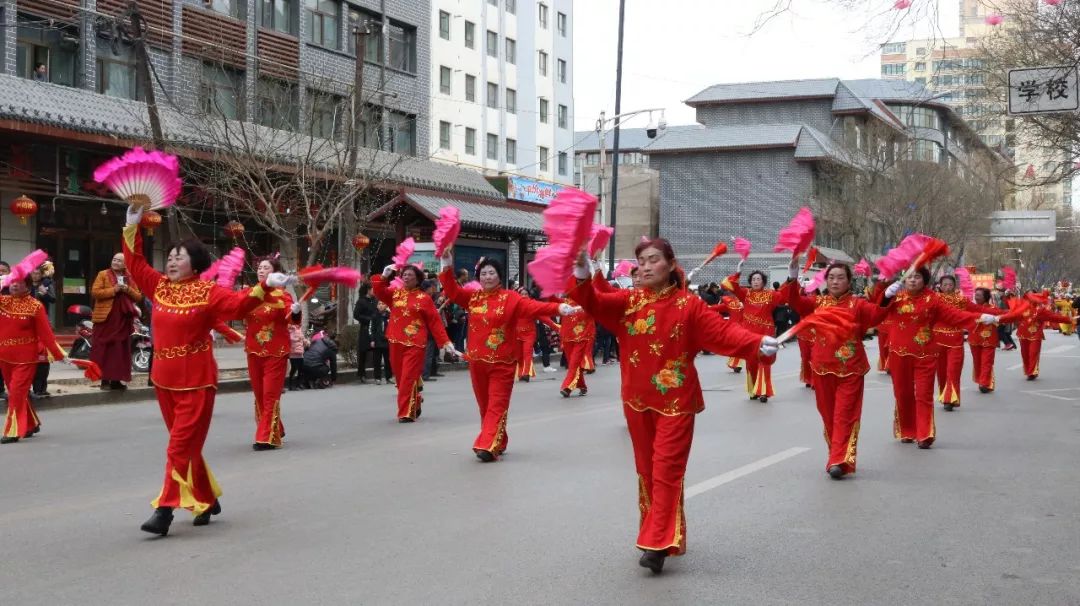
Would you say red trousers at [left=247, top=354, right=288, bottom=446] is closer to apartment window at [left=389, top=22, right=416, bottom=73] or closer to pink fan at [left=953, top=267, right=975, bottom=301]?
pink fan at [left=953, top=267, right=975, bottom=301]

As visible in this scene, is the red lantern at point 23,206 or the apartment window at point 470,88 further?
the apartment window at point 470,88

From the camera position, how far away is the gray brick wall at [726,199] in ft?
168

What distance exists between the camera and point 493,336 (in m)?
9.88

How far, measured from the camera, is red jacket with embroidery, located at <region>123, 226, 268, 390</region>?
6.54 meters

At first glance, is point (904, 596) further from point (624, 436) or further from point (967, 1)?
point (967, 1)

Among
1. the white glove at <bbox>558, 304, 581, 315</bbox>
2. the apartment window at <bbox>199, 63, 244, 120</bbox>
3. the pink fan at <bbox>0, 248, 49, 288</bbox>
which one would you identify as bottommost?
the white glove at <bbox>558, 304, 581, 315</bbox>

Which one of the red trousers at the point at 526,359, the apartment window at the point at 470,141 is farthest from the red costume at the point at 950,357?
the apartment window at the point at 470,141

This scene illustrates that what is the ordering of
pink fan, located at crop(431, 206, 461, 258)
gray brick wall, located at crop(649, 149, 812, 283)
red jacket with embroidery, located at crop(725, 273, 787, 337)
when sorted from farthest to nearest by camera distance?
gray brick wall, located at crop(649, 149, 812, 283)
red jacket with embroidery, located at crop(725, 273, 787, 337)
pink fan, located at crop(431, 206, 461, 258)

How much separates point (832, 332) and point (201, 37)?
21.6 m

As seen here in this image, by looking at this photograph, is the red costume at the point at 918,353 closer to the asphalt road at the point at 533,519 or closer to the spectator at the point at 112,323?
the asphalt road at the point at 533,519

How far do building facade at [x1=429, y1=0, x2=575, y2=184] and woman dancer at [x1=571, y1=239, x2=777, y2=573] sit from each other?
30.1 m

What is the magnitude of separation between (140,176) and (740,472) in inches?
193

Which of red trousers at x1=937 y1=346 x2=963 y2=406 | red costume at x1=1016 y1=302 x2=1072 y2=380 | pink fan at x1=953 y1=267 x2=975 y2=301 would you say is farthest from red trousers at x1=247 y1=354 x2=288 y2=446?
red costume at x1=1016 y1=302 x2=1072 y2=380

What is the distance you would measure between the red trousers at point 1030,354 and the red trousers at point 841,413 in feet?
39.0
